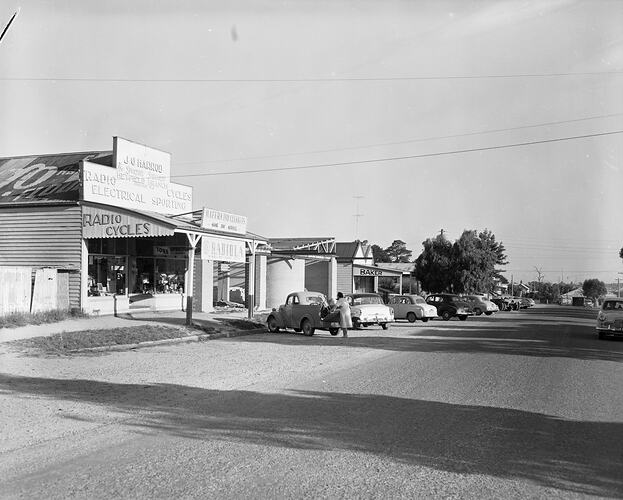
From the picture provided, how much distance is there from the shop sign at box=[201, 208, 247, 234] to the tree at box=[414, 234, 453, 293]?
99.3ft

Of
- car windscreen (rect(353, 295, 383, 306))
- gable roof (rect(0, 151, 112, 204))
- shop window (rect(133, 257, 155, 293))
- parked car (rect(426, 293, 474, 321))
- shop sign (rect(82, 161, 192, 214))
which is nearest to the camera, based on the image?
shop sign (rect(82, 161, 192, 214))

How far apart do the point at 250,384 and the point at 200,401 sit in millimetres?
1820

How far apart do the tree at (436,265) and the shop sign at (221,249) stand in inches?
1235

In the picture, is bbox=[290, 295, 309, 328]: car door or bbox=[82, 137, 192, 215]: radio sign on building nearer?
bbox=[290, 295, 309, 328]: car door

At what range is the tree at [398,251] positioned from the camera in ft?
435

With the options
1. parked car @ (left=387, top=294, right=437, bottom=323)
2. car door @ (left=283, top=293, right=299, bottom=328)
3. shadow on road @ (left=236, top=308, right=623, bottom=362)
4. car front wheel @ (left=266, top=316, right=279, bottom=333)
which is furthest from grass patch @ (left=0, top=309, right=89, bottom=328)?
parked car @ (left=387, top=294, right=437, bottom=323)

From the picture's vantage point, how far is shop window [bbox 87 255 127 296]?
23442mm

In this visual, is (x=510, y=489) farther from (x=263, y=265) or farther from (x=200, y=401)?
(x=263, y=265)

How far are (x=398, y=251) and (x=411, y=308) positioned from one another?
104m

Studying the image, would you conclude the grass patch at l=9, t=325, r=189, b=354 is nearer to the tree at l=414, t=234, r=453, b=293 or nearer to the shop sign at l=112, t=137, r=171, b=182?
the shop sign at l=112, t=137, r=171, b=182

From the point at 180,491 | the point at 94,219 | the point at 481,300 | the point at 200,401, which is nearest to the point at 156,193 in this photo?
the point at 94,219

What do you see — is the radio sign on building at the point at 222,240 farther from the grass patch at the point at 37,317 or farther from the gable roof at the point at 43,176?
the grass patch at the point at 37,317

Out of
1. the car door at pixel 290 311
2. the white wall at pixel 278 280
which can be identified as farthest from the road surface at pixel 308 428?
the white wall at pixel 278 280

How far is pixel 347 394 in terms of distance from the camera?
33.3ft
